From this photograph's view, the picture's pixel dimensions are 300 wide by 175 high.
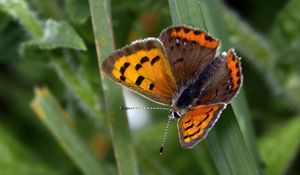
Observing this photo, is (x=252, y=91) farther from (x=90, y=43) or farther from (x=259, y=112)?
(x=90, y=43)

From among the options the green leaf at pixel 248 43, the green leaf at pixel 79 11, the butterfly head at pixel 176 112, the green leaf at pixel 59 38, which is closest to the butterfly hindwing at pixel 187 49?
the butterfly head at pixel 176 112

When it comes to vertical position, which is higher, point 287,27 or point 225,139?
point 287,27

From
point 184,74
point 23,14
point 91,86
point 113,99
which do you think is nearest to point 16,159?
point 91,86

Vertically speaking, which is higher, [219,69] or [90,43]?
[90,43]

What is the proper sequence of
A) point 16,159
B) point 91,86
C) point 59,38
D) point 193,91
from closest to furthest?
point 193,91 → point 59,38 → point 91,86 → point 16,159

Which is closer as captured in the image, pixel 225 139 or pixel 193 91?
pixel 225 139

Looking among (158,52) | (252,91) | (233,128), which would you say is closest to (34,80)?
(252,91)

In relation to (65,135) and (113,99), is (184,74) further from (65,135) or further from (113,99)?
(65,135)

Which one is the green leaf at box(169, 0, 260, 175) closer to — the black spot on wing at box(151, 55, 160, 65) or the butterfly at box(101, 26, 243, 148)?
the butterfly at box(101, 26, 243, 148)
